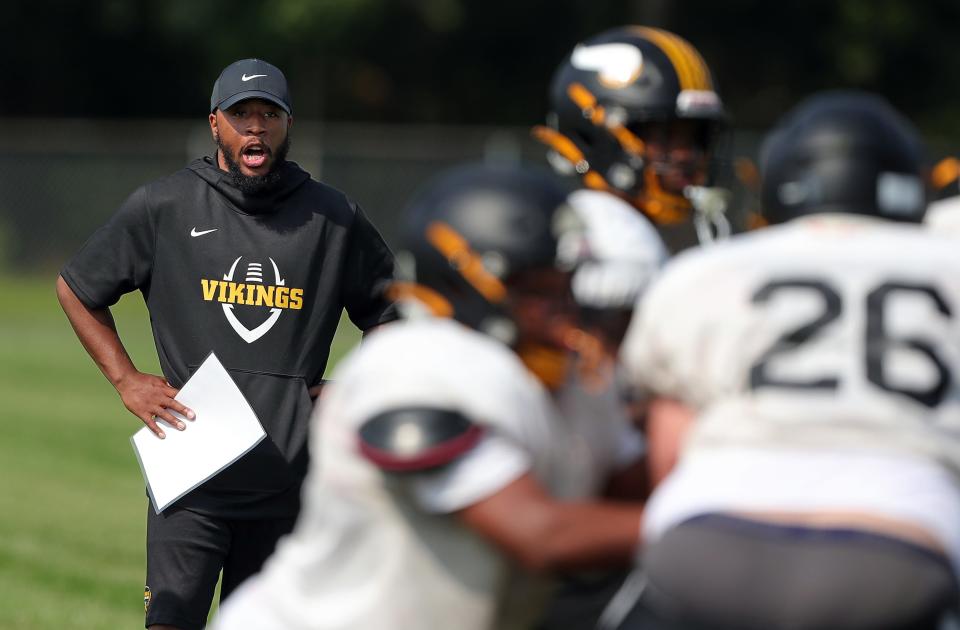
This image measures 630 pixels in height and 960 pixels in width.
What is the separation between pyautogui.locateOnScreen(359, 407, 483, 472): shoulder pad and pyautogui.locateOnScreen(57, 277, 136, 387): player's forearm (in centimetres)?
297

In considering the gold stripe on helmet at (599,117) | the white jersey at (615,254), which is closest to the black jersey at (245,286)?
the gold stripe on helmet at (599,117)

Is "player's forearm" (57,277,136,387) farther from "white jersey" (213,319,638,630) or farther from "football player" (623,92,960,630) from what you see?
"football player" (623,92,960,630)

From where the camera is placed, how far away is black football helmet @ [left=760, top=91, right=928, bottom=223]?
10.3ft

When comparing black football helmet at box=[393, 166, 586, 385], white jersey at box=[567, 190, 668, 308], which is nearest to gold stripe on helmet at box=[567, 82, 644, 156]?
white jersey at box=[567, 190, 668, 308]

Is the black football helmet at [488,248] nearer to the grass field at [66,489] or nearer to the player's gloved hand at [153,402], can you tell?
the player's gloved hand at [153,402]

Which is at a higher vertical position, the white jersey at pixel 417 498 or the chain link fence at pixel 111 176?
the white jersey at pixel 417 498

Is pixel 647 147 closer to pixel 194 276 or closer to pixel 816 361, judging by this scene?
pixel 194 276

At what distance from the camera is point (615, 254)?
14.1 feet

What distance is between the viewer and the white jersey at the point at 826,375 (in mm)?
2922

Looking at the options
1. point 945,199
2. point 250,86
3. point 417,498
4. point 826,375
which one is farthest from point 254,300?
point 826,375

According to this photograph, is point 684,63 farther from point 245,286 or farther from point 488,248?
point 488,248

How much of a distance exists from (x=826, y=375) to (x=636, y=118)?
2162 mm

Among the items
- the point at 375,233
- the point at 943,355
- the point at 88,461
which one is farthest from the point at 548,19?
the point at 943,355

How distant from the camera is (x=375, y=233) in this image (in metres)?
5.93
